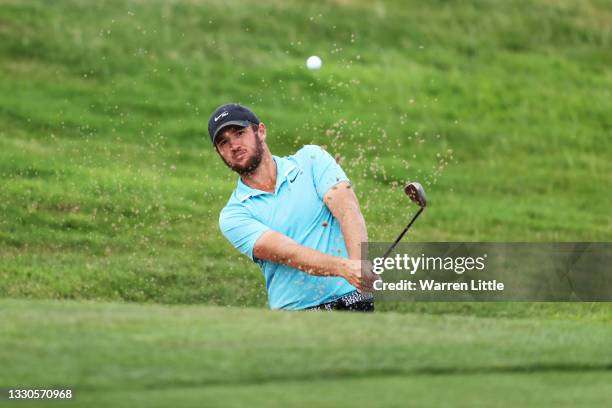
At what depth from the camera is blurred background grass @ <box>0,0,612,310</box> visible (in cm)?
1338

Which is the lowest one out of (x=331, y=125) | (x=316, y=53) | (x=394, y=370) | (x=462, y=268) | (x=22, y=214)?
(x=394, y=370)

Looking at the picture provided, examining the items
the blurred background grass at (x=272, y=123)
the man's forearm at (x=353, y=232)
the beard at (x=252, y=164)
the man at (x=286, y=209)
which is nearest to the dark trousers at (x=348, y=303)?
the man at (x=286, y=209)

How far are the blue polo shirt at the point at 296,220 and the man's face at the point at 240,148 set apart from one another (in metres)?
0.15

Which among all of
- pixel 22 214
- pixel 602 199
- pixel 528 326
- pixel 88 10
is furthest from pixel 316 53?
pixel 528 326

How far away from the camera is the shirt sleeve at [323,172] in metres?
8.20

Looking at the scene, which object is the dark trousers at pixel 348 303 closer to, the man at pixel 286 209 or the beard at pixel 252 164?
the man at pixel 286 209

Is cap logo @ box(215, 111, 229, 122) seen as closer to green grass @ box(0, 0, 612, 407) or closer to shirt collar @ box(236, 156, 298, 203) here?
shirt collar @ box(236, 156, 298, 203)

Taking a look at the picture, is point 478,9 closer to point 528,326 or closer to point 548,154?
point 548,154

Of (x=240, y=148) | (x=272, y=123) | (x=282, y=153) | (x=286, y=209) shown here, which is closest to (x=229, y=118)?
(x=240, y=148)

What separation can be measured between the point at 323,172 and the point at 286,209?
318 millimetres

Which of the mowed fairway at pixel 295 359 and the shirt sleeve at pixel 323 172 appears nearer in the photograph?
the mowed fairway at pixel 295 359

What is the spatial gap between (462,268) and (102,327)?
723cm

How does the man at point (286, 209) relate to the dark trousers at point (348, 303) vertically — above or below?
above

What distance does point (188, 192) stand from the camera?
15.0 m
